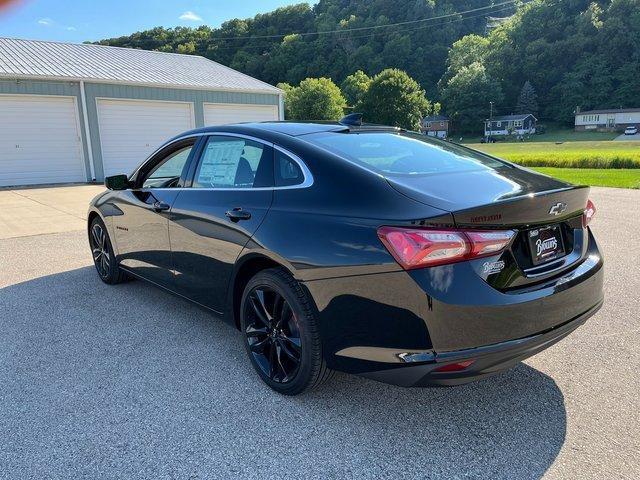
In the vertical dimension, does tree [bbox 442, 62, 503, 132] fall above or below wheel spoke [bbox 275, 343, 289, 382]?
above

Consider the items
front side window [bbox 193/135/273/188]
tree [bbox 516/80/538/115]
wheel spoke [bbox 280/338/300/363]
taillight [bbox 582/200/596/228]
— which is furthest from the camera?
tree [bbox 516/80/538/115]

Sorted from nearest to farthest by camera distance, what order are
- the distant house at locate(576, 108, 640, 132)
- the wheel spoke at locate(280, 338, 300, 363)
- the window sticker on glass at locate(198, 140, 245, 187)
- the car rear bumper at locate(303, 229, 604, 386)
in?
the car rear bumper at locate(303, 229, 604, 386), the wheel spoke at locate(280, 338, 300, 363), the window sticker on glass at locate(198, 140, 245, 187), the distant house at locate(576, 108, 640, 132)

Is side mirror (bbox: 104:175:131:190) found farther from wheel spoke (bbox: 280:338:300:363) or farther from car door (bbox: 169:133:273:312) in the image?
wheel spoke (bbox: 280:338:300:363)

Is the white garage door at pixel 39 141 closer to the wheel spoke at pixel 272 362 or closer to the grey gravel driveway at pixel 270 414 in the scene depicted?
the grey gravel driveway at pixel 270 414

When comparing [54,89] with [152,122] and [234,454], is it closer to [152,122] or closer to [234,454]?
[152,122]

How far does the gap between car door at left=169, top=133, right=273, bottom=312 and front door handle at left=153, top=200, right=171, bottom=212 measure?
0.11 meters

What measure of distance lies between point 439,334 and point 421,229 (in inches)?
19.1

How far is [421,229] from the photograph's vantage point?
220 centimetres

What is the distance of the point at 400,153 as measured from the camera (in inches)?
125

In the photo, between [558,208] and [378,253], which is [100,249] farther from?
[558,208]

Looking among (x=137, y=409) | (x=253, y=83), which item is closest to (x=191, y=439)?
(x=137, y=409)

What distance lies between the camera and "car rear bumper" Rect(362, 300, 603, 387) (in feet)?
7.21

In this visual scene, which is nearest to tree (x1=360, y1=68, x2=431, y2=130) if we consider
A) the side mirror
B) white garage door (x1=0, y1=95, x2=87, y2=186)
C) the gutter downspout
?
the gutter downspout

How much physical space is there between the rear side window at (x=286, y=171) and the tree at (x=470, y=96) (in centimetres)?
10769
